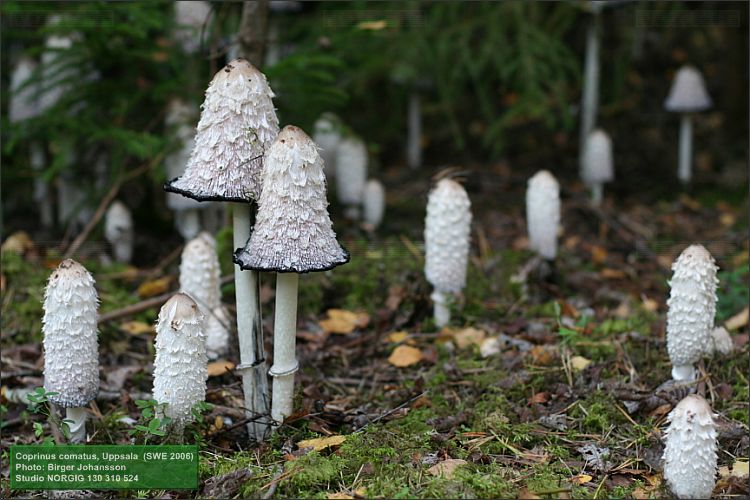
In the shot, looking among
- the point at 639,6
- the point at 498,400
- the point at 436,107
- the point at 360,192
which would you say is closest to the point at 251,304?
the point at 498,400

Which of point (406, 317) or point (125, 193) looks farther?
point (125, 193)

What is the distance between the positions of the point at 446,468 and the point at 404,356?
4.06 feet

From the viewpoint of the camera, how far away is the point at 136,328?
4.37 metres

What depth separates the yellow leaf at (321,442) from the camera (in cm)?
301

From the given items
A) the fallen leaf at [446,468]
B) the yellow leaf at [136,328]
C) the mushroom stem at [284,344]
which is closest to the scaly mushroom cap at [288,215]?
the mushroom stem at [284,344]

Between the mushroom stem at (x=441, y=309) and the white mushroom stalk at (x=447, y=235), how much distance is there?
4 centimetres

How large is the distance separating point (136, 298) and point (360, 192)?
2088mm

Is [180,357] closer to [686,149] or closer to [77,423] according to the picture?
[77,423]

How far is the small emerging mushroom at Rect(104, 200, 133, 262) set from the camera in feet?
18.3

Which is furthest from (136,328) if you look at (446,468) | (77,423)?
(446,468)

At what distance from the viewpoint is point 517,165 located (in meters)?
7.98

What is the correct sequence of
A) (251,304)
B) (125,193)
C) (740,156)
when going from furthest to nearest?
(740,156) < (125,193) < (251,304)

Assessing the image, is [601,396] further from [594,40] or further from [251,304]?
[594,40]

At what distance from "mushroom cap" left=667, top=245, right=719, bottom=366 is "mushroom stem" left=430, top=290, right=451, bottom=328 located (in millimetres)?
1360
